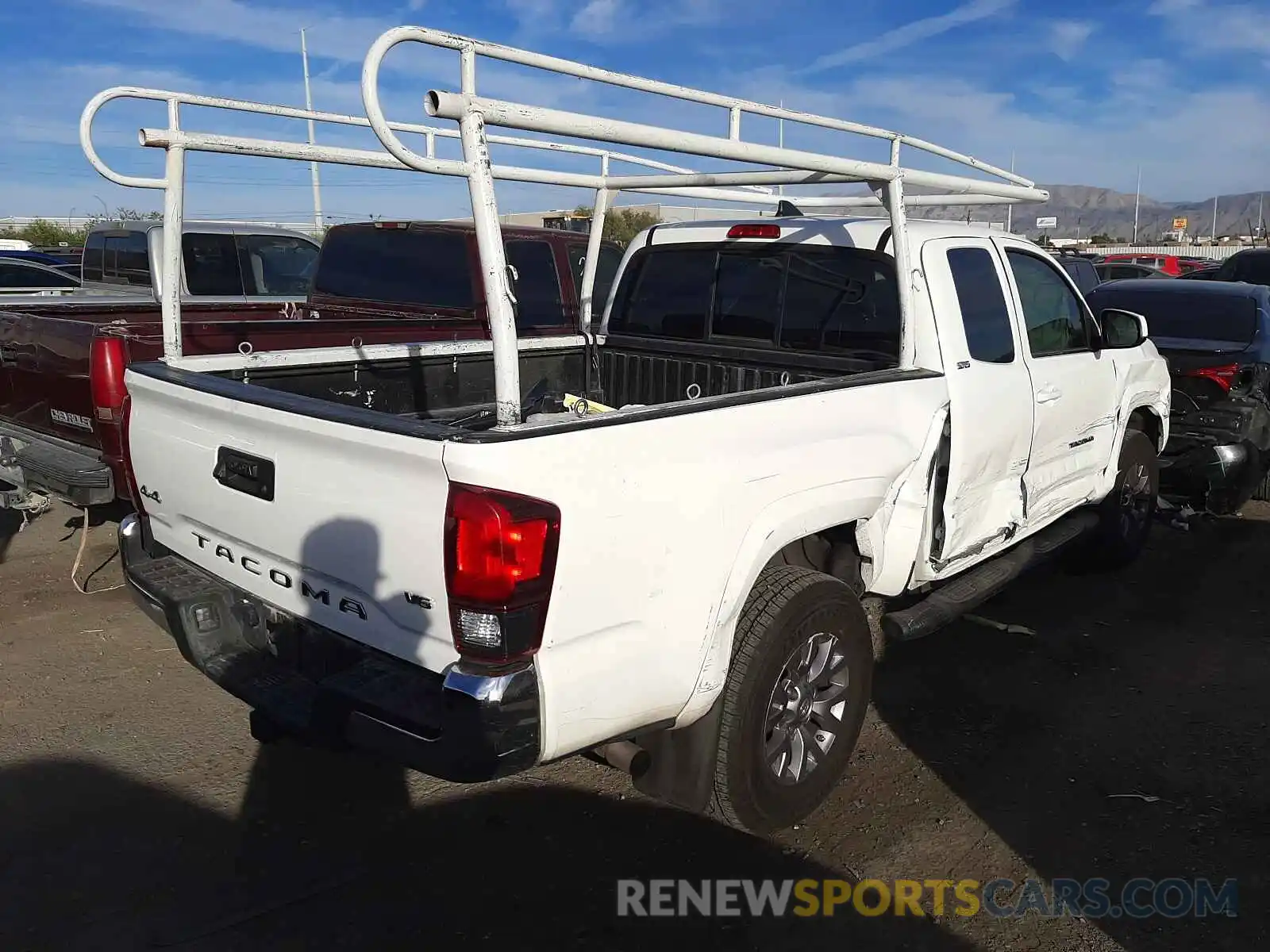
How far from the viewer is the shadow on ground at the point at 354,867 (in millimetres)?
2885

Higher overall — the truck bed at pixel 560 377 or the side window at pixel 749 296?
the side window at pixel 749 296

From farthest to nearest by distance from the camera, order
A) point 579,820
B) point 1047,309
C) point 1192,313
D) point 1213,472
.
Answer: point 1192,313 < point 1213,472 < point 1047,309 < point 579,820

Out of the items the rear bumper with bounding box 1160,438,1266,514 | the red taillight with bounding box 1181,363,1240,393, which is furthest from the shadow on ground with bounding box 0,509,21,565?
the red taillight with bounding box 1181,363,1240,393

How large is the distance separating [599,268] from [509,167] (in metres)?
3.47

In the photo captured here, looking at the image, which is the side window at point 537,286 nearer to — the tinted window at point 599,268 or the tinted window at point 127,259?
the tinted window at point 599,268

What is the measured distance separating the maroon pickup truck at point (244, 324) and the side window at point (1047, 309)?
272 cm

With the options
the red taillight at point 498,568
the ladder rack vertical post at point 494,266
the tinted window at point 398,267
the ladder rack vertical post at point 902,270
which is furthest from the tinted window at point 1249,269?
the red taillight at point 498,568

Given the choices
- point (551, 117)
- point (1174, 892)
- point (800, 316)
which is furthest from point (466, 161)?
point (1174, 892)

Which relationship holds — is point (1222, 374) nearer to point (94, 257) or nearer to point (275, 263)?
point (275, 263)

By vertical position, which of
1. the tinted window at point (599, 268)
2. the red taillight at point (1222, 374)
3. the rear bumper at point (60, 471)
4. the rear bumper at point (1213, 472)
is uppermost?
the tinted window at point (599, 268)

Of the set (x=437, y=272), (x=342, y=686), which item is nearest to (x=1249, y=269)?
(x=437, y=272)

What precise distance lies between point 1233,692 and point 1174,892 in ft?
5.67

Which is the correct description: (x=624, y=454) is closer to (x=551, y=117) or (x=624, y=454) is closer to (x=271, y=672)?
(x=551, y=117)

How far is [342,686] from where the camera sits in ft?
8.63
